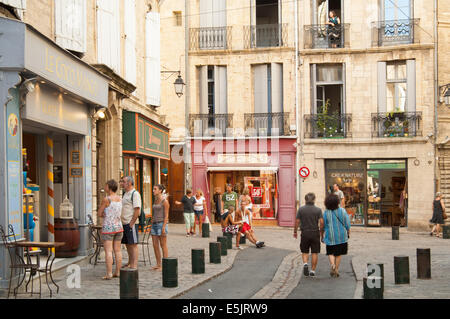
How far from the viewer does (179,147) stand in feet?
89.0

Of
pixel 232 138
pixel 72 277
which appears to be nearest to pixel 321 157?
pixel 232 138

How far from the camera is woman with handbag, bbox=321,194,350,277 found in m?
11.1

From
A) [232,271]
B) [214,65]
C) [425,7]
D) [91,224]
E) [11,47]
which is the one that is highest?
[425,7]

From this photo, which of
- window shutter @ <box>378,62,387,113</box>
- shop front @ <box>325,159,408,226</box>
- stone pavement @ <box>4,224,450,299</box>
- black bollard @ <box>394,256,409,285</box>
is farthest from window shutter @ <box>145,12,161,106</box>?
black bollard @ <box>394,256,409,285</box>

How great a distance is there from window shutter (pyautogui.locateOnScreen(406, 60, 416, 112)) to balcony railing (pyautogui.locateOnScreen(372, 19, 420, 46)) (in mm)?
978

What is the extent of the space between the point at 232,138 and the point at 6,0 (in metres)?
17.2

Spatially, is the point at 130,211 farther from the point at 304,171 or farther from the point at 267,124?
the point at 267,124

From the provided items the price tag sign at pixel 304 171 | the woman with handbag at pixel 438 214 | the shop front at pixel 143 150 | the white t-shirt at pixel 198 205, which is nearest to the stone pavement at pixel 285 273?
the white t-shirt at pixel 198 205

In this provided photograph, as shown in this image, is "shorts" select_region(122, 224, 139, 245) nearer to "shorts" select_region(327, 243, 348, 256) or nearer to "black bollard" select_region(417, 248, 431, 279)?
"shorts" select_region(327, 243, 348, 256)

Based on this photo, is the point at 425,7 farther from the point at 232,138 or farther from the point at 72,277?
the point at 72,277

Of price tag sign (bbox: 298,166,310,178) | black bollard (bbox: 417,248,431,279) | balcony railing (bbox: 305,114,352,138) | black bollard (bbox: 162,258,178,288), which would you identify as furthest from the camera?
balcony railing (bbox: 305,114,352,138)

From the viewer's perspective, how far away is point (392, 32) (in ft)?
82.8
